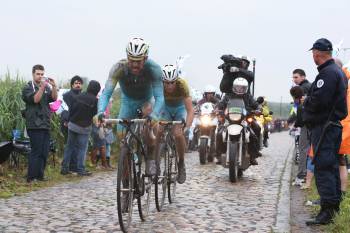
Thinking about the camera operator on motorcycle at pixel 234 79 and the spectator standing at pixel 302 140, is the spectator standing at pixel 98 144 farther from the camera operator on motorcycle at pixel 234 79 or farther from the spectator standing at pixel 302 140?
the spectator standing at pixel 302 140

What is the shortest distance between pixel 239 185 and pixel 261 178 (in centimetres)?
150

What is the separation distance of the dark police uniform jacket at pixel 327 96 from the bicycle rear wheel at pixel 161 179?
6.42 ft

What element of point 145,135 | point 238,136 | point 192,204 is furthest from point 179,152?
point 238,136

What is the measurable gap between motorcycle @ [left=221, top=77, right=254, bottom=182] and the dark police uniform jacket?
417 cm

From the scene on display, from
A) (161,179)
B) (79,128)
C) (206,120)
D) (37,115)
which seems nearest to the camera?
(161,179)

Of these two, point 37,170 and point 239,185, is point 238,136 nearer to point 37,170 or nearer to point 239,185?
point 239,185

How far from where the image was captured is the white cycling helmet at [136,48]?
7.31m

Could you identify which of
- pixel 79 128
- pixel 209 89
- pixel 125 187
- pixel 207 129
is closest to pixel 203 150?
pixel 207 129

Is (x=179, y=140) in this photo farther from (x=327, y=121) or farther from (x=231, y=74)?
(x=231, y=74)

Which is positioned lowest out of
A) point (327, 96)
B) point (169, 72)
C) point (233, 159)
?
point (233, 159)

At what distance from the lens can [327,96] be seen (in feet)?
22.8

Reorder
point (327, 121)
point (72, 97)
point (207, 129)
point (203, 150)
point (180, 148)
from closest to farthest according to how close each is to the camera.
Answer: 1. point (327, 121)
2. point (180, 148)
3. point (72, 97)
4. point (203, 150)
5. point (207, 129)

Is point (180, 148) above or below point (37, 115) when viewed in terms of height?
below

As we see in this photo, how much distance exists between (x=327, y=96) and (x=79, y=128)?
6.44 m
